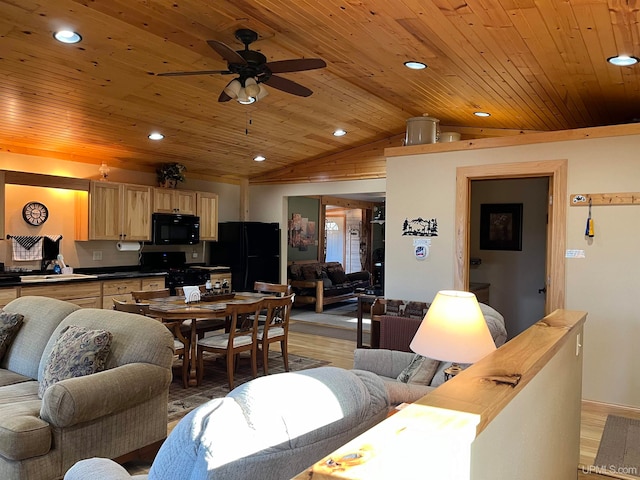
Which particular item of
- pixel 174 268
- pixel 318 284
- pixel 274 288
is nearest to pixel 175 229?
pixel 174 268

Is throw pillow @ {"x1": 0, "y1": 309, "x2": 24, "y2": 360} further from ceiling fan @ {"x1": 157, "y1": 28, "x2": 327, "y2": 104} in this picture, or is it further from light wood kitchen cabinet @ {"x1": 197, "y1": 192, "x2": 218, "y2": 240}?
light wood kitchen cabinet @ {"x1": 197, "y1": 192, "x2": 218, "y2": 240}

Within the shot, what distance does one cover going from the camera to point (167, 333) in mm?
3049

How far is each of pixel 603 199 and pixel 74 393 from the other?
407 cm

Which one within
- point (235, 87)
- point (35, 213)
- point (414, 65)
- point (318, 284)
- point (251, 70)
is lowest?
point (318, 284)

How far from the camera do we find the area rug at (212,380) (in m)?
3.95

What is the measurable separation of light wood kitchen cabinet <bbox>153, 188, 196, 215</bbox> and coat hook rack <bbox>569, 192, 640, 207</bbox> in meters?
5.22

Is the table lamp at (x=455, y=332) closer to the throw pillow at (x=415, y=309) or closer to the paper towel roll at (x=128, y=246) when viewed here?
the throw pillow at (x=415, y=309)

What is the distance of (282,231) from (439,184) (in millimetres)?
4029

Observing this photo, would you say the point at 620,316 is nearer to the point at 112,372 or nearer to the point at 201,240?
the point at 112,372

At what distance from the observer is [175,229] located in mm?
7160

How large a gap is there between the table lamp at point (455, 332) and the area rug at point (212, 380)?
235 cm

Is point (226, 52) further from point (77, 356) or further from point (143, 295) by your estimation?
point (143, 295)

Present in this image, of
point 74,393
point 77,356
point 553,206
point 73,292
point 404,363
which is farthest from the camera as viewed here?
point 73,292

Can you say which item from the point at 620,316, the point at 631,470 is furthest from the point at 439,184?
the point at 631,470
